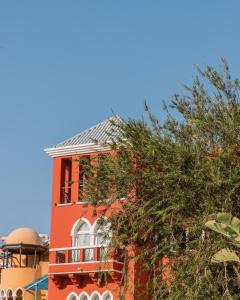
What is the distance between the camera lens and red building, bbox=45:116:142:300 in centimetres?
3850

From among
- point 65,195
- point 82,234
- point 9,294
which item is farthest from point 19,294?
point 82,234

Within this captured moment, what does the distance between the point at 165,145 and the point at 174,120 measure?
1.16 meters

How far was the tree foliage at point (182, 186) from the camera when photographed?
90.7ft

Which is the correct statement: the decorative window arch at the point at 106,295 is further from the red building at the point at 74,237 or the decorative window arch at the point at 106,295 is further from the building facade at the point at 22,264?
the building facade at the point at 22,264

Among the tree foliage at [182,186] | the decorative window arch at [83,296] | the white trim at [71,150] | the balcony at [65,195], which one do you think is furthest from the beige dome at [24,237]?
the tree foliage at [182,186]

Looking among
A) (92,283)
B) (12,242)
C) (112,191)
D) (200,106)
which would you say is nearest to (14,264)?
(12,242)

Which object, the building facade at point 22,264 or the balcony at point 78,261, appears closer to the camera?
the balcony at point 78,261

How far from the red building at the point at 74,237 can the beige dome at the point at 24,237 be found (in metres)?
10.9

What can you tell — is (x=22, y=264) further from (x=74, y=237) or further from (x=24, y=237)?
(x=74, y=237)

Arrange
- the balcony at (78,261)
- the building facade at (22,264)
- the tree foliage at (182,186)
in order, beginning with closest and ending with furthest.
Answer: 1. the tree foliage at (182,186)
2. the balcony at (78,261)
3. the building facade at (22,264)

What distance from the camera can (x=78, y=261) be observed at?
1542 inches

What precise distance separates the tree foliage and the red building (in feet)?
23.6

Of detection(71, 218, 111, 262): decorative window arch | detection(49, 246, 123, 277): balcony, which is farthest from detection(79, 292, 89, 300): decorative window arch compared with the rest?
detection(71, 218, 111, 262): decorative window arch

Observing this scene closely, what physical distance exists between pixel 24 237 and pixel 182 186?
81.4 ft
